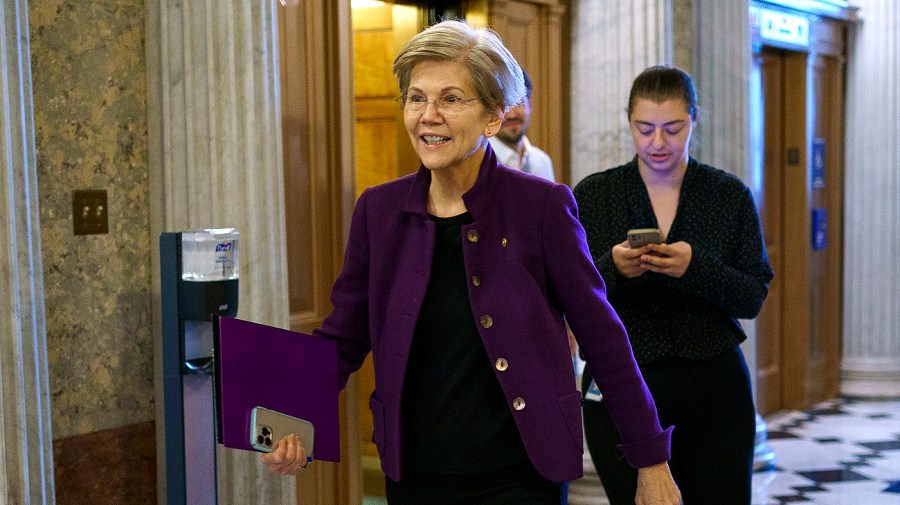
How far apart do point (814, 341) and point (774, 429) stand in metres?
1.20

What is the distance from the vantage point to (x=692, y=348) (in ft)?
9.99

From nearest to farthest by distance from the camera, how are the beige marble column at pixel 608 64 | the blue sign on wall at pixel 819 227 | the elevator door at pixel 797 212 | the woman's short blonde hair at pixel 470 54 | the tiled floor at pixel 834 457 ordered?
the woman's short blonde hair at pixel 470 54
the beige marble column at pixel 608 64
the tiled floor at pixel 834 457
the elevator door at pixel 797 212
the blue sign on wall at pixel 819 227

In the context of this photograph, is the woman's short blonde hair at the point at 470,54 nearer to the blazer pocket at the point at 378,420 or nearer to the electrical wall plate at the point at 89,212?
the blazer pocket at the point at 378,420

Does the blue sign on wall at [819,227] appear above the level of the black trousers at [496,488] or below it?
above

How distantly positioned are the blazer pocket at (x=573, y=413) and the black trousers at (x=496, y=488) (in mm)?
101

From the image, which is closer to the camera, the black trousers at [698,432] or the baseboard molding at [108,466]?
the black trousers at [698,432]

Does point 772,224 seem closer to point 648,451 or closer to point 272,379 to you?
point 648,451

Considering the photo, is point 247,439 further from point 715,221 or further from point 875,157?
point 875,157

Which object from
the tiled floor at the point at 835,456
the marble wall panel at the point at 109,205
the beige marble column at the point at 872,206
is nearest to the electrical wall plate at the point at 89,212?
the marble wall panel at the point at 109,205

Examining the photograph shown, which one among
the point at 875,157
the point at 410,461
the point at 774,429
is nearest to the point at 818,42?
the point at 875,157

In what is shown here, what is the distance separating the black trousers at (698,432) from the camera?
3.01m

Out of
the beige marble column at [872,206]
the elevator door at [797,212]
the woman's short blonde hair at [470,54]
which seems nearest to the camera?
the woman's short blonde hair at [470,54]

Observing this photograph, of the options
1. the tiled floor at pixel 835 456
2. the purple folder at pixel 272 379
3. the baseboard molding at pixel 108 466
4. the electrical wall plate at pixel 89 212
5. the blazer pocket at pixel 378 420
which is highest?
Answer: the electrical wall plate at pixel 89 212

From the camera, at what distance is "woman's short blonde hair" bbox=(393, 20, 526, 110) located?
220 cm
